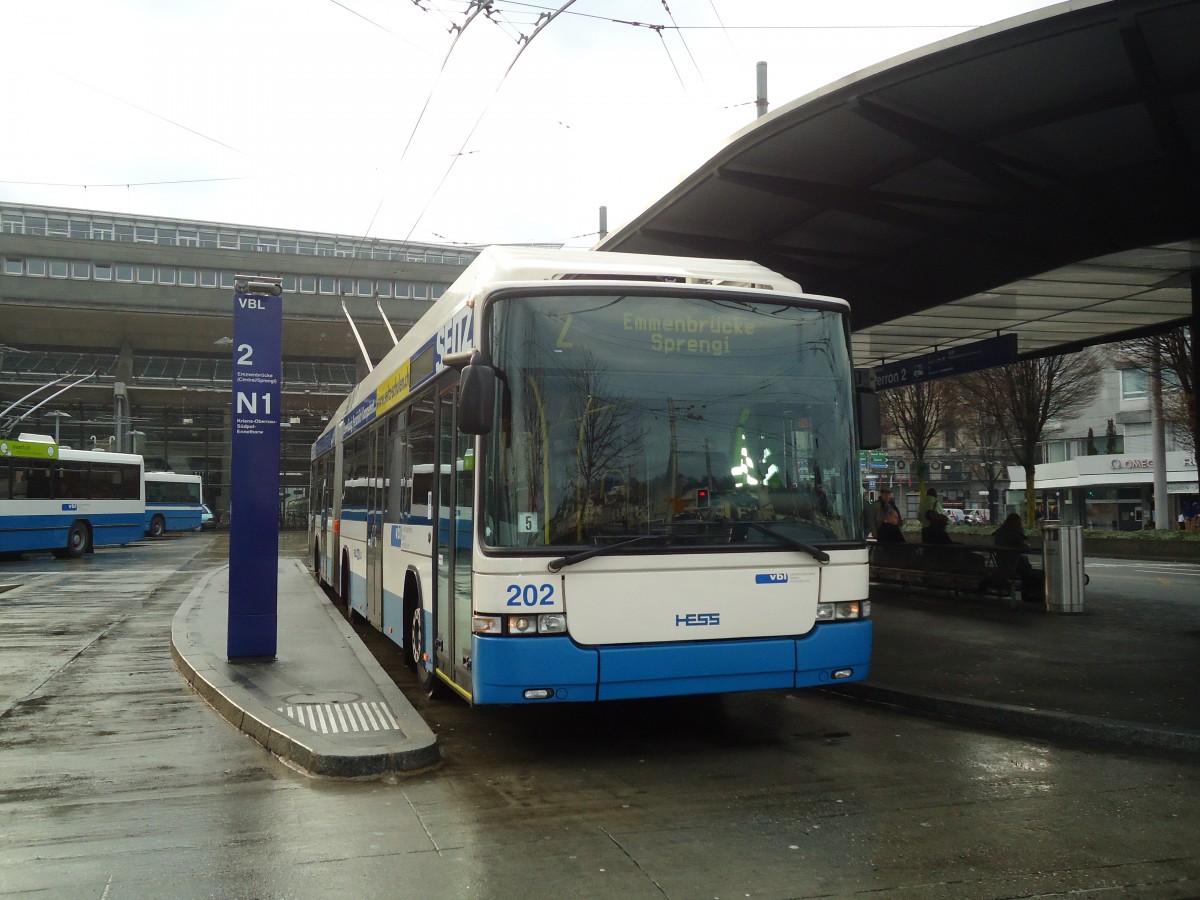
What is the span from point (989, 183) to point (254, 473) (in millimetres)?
8115

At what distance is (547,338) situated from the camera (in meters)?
6.69

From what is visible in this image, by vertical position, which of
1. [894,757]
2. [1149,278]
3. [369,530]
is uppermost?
[1149,278]

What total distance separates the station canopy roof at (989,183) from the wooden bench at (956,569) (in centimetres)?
369

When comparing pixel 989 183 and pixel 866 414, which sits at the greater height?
pixel 989 183

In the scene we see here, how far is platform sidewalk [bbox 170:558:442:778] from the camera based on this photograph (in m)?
→ 6.68

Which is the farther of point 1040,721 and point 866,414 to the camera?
point 1040,721

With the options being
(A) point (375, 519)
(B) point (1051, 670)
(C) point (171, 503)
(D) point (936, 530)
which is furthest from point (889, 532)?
(C) point (171, 503)

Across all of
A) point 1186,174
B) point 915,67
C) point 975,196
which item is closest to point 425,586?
point 915,67

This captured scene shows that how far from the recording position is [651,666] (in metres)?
6.59

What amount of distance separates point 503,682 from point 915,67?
6.15 m

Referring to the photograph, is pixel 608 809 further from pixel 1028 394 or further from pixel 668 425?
pixel 1028 394

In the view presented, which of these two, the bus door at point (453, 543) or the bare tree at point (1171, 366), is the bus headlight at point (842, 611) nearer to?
the bus door at point (453, 543)

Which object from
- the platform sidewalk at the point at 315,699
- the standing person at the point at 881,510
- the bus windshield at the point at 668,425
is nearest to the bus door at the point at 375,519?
the platform sidewalk at the point at 315,699

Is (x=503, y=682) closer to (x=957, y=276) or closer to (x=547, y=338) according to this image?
(x=547, y=338)
